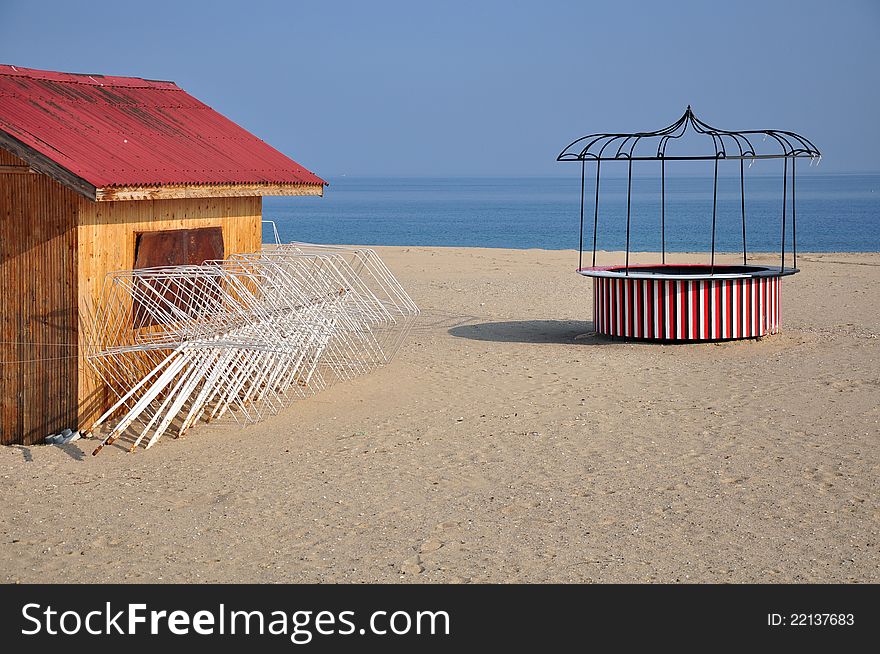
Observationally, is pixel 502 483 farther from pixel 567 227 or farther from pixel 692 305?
pixel 567 227

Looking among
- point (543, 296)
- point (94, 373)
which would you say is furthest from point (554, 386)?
point (543, 296)

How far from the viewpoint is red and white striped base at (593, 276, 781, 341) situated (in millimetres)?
14242

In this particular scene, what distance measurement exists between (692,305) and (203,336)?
6.84 m

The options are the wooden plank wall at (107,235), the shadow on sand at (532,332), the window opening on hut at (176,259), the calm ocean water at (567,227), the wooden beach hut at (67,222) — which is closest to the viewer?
the wooden beach hut at (67,222)

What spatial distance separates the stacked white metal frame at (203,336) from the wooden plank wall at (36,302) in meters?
0.33

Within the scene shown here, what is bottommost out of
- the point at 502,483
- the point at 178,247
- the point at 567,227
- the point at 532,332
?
the point at 502,483

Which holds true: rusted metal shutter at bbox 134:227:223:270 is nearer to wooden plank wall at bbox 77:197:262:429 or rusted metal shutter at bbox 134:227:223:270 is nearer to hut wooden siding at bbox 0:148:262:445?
wooden plank wall at bbox 77:197:262:429

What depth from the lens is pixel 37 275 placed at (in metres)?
10.0

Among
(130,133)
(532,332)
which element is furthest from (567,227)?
(130,133)

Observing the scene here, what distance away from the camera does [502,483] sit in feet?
27.4

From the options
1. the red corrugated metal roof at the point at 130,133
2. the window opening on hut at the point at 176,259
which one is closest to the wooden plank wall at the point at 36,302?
the red corrugated metal roof at the point at 130,133

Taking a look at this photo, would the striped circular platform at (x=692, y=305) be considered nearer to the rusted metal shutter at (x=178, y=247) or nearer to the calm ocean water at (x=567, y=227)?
the rusted metal shutter at (x=178, y=247)

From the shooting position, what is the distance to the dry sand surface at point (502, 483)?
6684 mm

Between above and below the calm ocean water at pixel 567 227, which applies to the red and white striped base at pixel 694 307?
below
